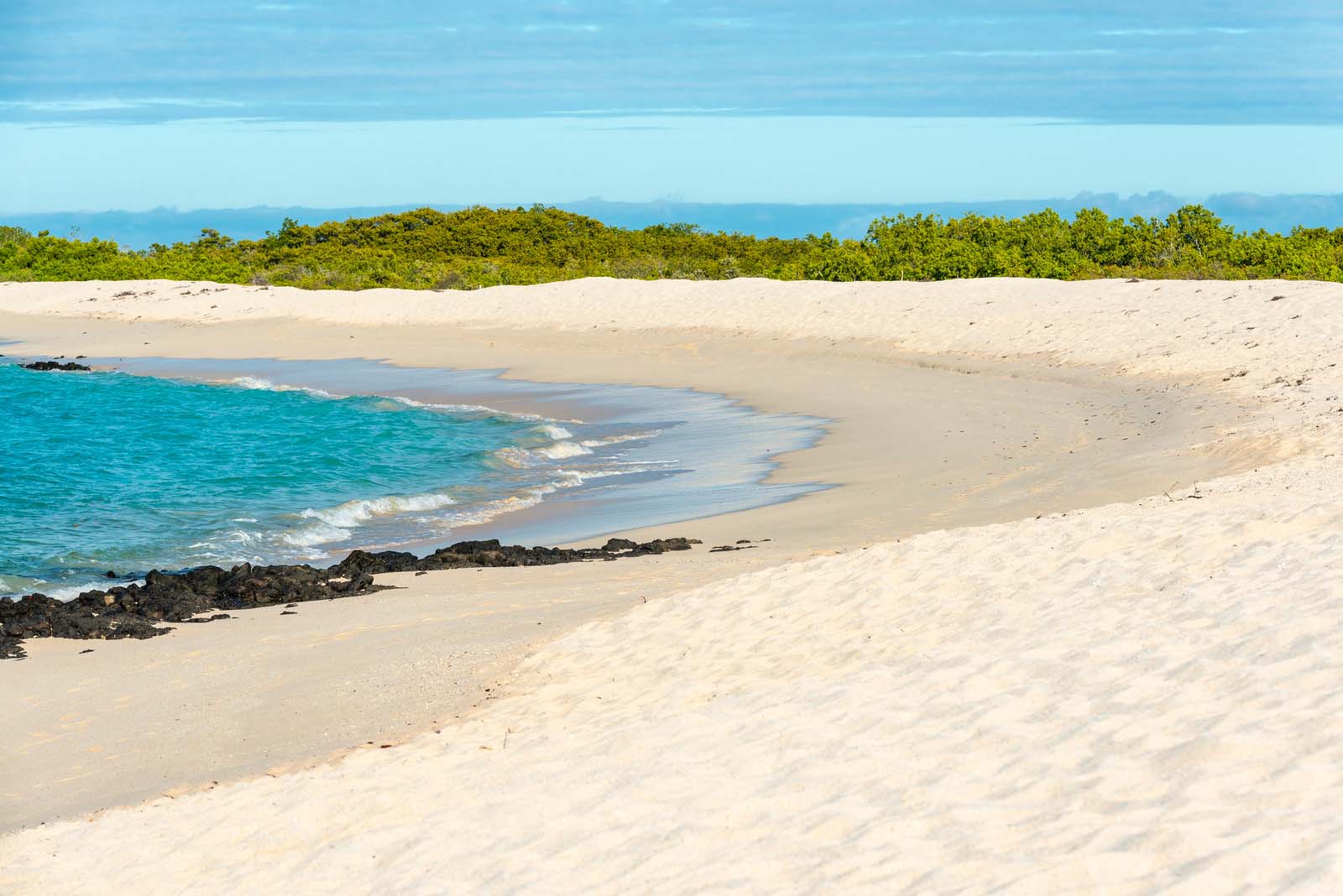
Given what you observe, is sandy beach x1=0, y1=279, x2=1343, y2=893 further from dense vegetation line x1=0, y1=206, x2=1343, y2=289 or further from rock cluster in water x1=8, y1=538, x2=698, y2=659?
dense vegetation line x1=0, y1=206, x2=1343, y2=289

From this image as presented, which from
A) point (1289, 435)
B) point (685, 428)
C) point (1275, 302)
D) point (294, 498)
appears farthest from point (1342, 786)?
point (1275, 302)

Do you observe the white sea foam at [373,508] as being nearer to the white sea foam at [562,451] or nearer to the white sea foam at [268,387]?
the white sea foam at [562,451]

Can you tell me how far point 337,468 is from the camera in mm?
21141

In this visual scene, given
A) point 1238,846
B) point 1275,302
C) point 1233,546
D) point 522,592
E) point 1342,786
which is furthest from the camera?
point 1275,302

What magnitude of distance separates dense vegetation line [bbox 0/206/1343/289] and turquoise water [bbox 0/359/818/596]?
1810 cm

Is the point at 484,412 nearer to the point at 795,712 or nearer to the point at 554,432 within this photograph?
the point at 554,432

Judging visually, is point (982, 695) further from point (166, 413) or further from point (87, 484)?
point (166, 413)

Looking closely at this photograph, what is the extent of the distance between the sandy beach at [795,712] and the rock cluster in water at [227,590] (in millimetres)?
410

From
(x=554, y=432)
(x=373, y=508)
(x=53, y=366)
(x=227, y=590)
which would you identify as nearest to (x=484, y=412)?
(x=554, y=432)

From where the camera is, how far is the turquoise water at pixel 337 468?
16109 millimetres

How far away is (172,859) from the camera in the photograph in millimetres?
6789

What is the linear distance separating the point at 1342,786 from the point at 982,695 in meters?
2.25

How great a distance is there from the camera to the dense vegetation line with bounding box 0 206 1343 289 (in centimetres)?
4203

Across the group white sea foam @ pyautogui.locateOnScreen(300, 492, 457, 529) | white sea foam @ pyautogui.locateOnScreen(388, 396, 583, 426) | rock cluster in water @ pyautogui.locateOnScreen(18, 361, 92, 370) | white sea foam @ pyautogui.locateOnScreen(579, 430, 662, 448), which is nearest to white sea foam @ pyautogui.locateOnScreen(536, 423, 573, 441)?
white sea foam @ pyautogui.locateOnScreen(388, 396, 583, 426)
